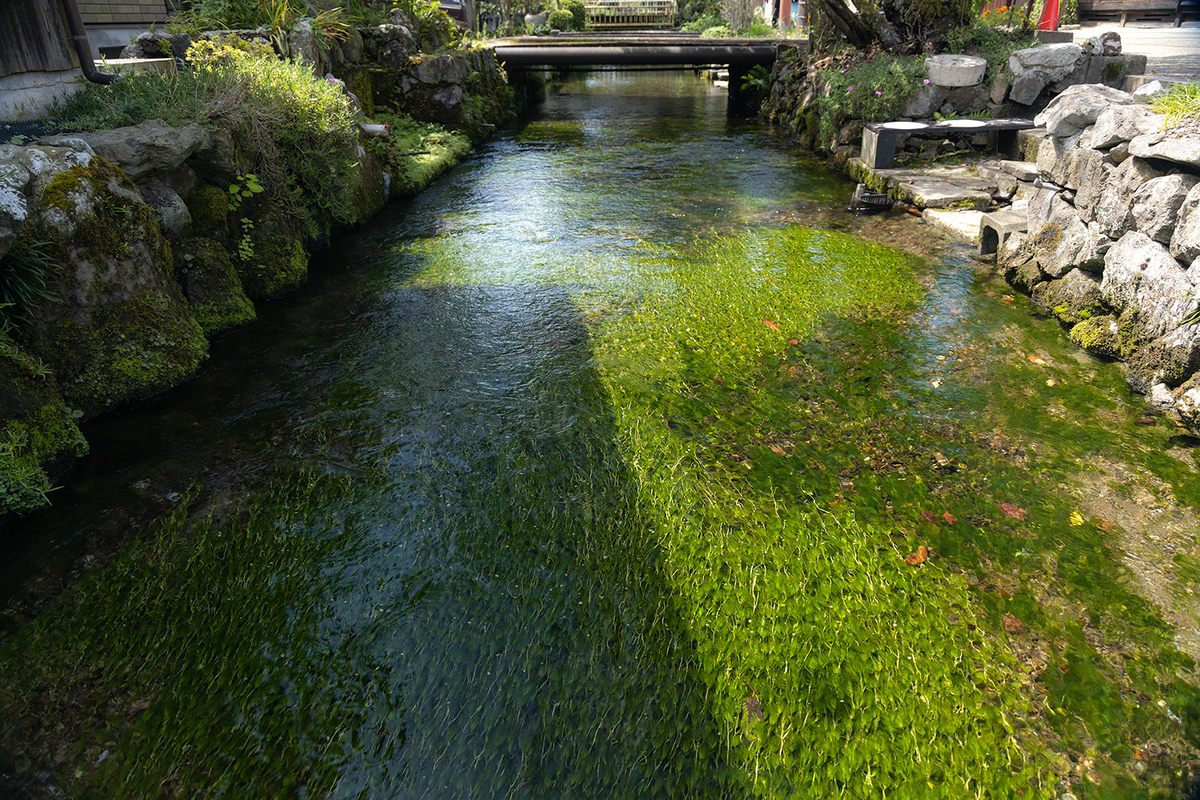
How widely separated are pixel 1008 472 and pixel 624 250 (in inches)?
181

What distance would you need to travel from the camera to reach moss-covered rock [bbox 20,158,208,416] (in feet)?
13.3

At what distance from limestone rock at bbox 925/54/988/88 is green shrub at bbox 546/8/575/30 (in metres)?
21.1

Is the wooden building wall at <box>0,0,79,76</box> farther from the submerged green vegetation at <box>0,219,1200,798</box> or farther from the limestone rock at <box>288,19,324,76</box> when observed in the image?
the submerged green vegetation at <box>0,219,1200,798</box>

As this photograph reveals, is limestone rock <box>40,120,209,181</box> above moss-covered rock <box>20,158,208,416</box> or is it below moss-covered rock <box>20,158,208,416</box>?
above

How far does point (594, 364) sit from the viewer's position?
4988 mm

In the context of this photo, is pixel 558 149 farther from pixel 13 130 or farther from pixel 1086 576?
pixel 1086 576

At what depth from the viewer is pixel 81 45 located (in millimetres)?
5957

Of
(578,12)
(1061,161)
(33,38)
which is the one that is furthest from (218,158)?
(578,12)

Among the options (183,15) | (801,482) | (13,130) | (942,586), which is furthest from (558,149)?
(942,586)

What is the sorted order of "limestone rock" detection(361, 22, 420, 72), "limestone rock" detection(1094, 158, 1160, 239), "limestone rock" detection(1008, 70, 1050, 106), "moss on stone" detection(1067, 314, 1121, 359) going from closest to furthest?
1. "limestone rock" detection(1094, 158, 1160, 239)
2. "moss on stone" detection(1067, 314, 1121, 359)
3. "limestone rock" detection(1008, 70, 1050, 106)
4. "limestone rock" detection(361, 22, 420, 72)

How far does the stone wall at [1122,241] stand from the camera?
405 centimetres

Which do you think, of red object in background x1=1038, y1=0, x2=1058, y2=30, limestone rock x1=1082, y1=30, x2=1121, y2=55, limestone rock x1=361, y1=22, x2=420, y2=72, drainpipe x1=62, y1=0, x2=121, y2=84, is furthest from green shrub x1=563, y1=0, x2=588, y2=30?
drainpipe x1=62, y1=0, x2=121, y2=84

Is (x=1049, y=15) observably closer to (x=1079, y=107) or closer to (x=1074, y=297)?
(x=1079, y=107)

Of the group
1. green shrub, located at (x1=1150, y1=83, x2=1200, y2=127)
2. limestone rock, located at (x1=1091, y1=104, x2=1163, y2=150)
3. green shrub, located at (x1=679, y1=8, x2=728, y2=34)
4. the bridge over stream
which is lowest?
limestone rock, located at (x1=1091, y1=104, x2=1163, y2=150)
